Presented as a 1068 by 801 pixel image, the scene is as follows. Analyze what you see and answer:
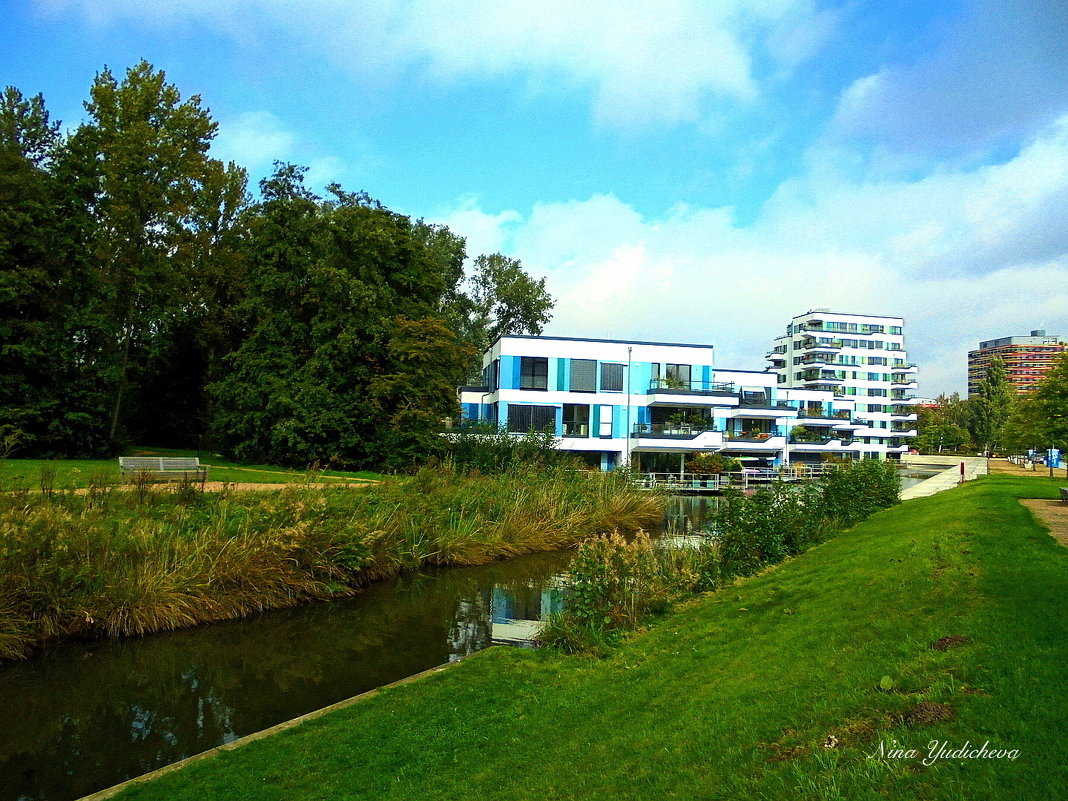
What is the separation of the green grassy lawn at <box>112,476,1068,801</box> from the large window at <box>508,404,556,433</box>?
32663 mm

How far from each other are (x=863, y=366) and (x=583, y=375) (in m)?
58.3

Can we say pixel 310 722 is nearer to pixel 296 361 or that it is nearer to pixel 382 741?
pixel 382 741

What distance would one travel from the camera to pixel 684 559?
42.3 feet

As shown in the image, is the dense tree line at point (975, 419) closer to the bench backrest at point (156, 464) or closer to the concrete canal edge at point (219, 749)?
the bench backrest at point (156, 464)

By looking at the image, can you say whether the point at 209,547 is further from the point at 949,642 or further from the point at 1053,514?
the point at 1053,514

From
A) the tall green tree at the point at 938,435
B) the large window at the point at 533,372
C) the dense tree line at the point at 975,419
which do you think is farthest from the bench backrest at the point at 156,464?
the tall green tree at the point at 938,435

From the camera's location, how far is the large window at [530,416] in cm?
4206

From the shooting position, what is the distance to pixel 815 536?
15609 mm

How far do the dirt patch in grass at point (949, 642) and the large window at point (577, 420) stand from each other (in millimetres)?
37188

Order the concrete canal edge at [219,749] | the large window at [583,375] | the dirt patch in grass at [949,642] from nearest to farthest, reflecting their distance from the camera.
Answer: the dirt patch in grass at [949,642] < the concrete canal edge at [219,749] < the large window at [583,375]

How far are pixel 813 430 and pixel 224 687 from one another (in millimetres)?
64092

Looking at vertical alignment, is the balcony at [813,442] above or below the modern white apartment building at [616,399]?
below

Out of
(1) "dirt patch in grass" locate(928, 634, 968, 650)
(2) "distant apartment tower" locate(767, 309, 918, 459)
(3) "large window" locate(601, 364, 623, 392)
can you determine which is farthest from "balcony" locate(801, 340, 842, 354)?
(1) "dirt patch in grass" locate(928, 634, 968, 650)

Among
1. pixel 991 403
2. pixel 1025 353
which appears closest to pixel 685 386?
pixel 991 403
